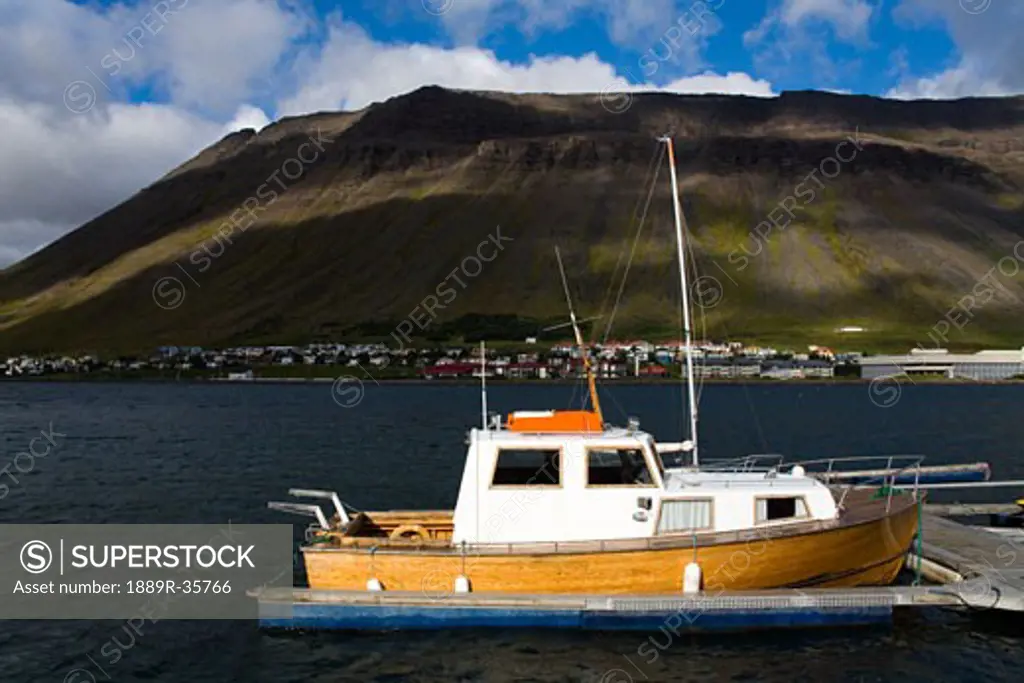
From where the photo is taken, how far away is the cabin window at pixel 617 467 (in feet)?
69.9

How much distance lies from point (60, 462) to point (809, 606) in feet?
162

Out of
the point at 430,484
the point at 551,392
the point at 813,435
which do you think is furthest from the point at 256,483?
the point at 551,392

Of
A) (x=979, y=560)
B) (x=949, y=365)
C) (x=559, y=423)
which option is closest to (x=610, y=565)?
(x=559, y=423)

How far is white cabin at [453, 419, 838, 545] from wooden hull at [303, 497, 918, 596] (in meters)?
0.61

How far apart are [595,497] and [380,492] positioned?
963 inches

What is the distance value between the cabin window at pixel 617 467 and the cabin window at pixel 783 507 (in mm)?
2798

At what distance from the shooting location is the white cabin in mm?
20875

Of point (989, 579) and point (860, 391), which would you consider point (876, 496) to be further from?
point (860, 391)

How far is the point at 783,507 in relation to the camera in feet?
69.9

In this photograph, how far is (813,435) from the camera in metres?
78.1

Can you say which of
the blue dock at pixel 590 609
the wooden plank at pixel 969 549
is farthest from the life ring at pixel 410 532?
the wooden plank at pixel 969 549

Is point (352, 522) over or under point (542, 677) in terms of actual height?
over

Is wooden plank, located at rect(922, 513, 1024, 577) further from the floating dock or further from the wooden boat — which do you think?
the wooden boat

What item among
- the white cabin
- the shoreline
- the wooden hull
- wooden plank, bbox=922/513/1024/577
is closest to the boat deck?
wooden plank, bbox=922/513/1024/577
